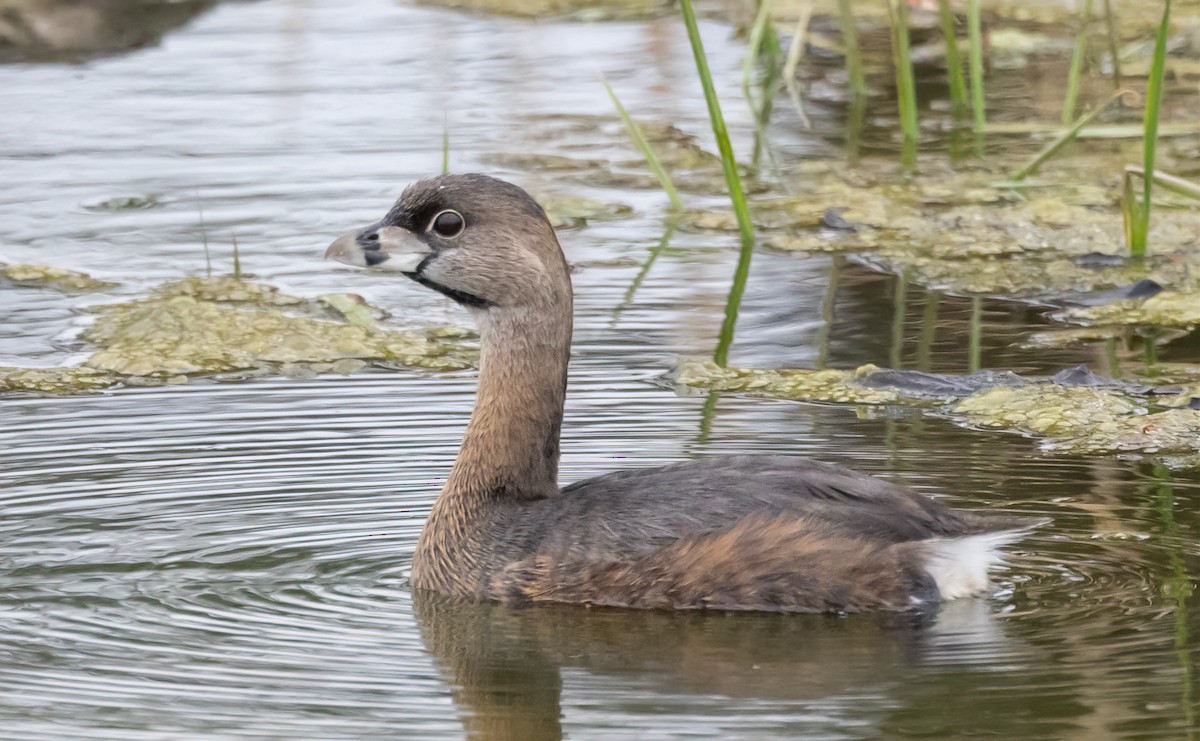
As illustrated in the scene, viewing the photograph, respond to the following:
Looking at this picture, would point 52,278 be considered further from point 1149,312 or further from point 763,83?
point 763,83

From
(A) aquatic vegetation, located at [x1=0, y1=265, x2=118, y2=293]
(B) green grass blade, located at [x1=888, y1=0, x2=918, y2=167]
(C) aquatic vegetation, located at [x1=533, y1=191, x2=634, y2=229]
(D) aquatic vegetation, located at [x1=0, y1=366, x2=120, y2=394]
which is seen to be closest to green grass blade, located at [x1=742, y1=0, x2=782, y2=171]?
(B) green grass blade, located at [x1=888, y1=0, x2=918, y2=167]

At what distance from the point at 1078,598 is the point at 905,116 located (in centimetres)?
573

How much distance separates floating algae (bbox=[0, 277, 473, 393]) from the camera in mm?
7375

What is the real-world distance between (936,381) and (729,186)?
1865mm

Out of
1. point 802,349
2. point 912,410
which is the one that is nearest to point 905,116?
point 802,349

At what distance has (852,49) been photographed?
39.8 feet

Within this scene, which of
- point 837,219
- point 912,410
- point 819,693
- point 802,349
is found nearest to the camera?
point 819,693

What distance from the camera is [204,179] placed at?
438 inches

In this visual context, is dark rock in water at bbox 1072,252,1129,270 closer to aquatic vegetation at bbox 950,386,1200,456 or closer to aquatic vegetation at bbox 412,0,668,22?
aquatic vegetation at bbox 950,386,1200,456

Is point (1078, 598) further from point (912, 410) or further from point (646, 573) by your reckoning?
point (912, 410)

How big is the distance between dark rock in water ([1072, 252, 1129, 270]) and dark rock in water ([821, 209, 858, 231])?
1241 mm

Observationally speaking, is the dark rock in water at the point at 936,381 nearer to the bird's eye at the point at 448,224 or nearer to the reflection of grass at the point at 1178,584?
the reflection of grass at the point at 1178,584

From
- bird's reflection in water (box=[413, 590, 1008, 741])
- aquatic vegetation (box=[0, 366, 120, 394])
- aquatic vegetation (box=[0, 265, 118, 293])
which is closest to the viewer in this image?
bird's reflection in water (box=[413, 590, 1008, 741])

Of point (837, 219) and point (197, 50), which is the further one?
point (197, 50)
